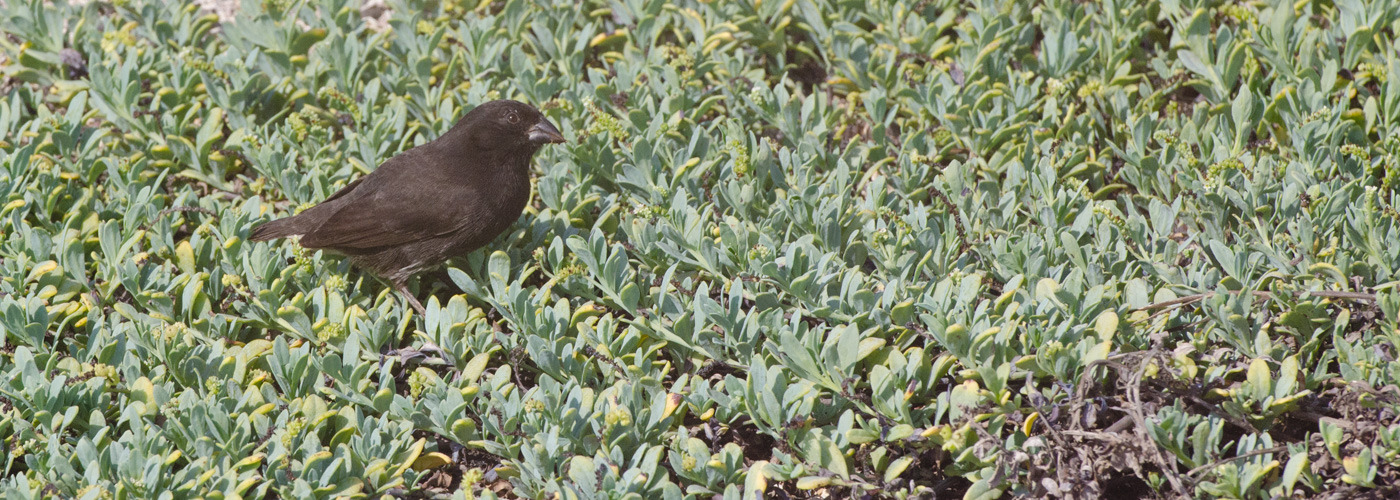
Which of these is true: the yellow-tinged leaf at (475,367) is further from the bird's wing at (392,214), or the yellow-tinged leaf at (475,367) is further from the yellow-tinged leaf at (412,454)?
the bird's wing at (392,214)

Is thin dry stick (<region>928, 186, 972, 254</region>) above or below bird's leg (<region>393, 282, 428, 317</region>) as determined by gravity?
above

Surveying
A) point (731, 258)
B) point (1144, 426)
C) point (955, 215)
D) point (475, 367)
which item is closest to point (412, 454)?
point (475, 367)

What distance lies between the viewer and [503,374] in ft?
12.6

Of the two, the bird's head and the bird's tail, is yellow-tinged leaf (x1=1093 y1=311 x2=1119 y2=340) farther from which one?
the bird's tail

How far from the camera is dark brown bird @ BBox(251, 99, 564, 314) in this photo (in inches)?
181

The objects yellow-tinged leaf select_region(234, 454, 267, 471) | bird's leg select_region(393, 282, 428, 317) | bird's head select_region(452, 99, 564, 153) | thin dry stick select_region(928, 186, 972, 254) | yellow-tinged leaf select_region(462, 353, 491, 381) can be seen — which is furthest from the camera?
bird's head select_region(452, 99, 564, 153)

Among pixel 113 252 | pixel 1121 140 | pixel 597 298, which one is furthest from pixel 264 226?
pixel 1121 140

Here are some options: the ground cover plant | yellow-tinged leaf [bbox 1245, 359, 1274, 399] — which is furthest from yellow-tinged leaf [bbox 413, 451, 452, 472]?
yellow-tinged leaf [bbox 1245, 359, 1274, 399]

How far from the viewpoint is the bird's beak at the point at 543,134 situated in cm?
480

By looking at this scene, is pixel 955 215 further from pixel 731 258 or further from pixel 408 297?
pixel 408 297

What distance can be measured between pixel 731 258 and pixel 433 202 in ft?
4.19

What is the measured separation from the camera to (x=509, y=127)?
15.7 ft

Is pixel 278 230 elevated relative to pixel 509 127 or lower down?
lower down

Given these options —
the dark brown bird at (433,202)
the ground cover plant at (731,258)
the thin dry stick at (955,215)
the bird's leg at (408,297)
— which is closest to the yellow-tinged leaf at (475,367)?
the ground cover plant at (731,258)
